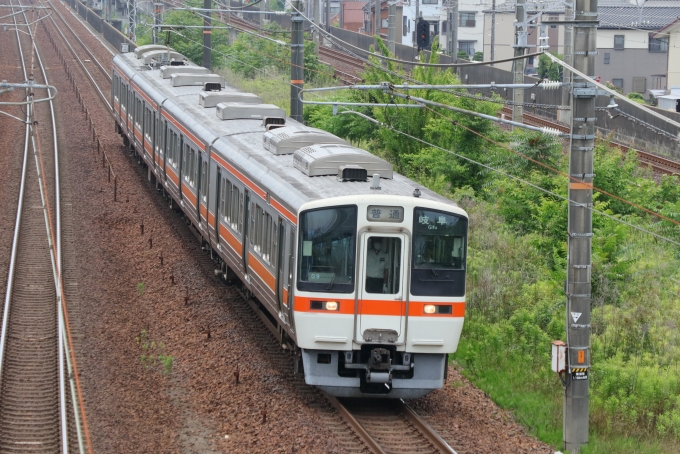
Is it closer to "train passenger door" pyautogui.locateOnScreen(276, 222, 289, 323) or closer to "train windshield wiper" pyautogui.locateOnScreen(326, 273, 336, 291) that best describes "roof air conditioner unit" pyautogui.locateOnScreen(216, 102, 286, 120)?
"train passenger door" pyautogui.locateOnScreen(276, 222, 289, 323)

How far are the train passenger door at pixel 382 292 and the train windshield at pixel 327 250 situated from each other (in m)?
0.16

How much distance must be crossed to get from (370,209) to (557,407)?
10.1 ft

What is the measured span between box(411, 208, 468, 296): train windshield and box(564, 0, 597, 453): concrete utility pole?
1250mm

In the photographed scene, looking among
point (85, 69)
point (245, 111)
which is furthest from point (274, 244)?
point (85, 69)

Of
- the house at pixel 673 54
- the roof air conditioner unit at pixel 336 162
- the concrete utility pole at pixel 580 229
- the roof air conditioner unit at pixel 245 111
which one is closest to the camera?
the concrete utility pole at pixel 580 229

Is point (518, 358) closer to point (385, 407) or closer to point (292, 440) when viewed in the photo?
point (385, 407)

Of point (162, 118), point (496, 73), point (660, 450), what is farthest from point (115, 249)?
point (496, 73)

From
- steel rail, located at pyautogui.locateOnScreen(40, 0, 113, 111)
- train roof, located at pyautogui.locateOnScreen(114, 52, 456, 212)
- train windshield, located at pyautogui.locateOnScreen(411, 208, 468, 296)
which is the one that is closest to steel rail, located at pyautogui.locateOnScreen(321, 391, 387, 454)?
train windshield, located at pyautogui.locateOnScreen(411, 208, 468, 296)

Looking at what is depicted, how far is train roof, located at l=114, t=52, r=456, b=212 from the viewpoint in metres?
11.0

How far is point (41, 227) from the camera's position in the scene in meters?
19.5

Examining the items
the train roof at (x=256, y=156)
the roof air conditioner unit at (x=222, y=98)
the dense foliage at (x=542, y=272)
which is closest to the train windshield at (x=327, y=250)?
the train roof at (x=256, y=156)

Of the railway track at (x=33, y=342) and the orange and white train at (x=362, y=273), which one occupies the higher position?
the orange and white train at (x=362, y=273)

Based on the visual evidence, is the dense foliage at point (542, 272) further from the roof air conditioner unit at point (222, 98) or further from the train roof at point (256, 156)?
the roof air conditioner unit at point (222, 98)

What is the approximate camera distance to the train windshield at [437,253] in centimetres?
1053
